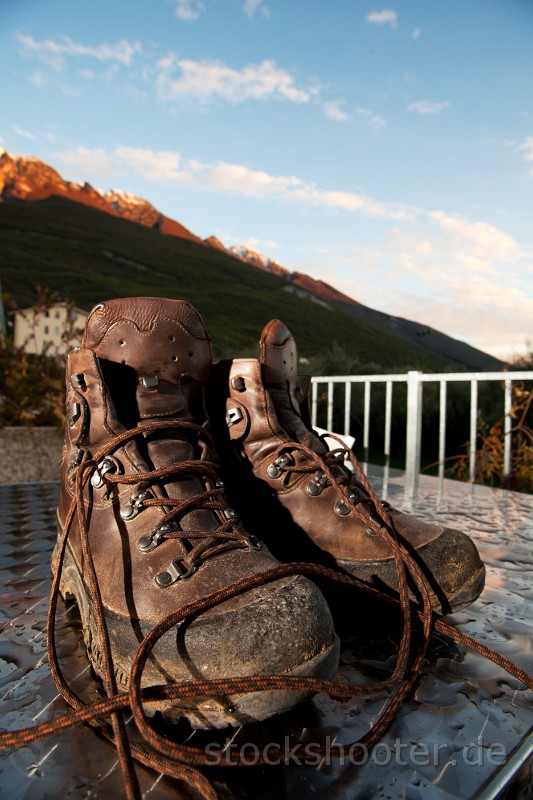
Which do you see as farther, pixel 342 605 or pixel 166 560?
pixel 342 605

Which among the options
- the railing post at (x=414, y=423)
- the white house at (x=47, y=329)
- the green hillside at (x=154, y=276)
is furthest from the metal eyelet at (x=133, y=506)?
the green hillside at (x=154, y=276)

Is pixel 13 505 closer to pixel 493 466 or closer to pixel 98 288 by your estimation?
pixel 493 466

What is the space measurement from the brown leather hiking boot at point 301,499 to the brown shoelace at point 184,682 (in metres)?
0.06

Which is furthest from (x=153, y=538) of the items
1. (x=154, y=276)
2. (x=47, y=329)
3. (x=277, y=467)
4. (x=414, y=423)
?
(x=154, y=276)

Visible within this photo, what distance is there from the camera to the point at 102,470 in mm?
881

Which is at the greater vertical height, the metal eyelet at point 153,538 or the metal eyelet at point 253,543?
the metal eyelet at point 153,538

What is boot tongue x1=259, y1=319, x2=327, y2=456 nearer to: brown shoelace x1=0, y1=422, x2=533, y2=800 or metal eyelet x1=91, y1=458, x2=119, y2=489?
brown shoelace x1=0, y1=422, x2=533, y2=800

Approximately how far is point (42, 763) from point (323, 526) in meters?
0.60

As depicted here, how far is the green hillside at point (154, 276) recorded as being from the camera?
23125 millimetres

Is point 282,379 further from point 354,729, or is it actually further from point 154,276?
point 154,276

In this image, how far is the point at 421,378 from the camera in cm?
370

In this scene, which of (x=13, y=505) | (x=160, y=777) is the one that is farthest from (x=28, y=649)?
(x=13, y=505)

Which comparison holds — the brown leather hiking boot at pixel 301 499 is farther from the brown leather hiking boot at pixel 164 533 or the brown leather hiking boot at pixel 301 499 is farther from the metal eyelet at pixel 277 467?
the brown leather hiking boot at pixel 164 533

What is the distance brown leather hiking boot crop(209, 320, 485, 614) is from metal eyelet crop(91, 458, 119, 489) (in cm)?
30
